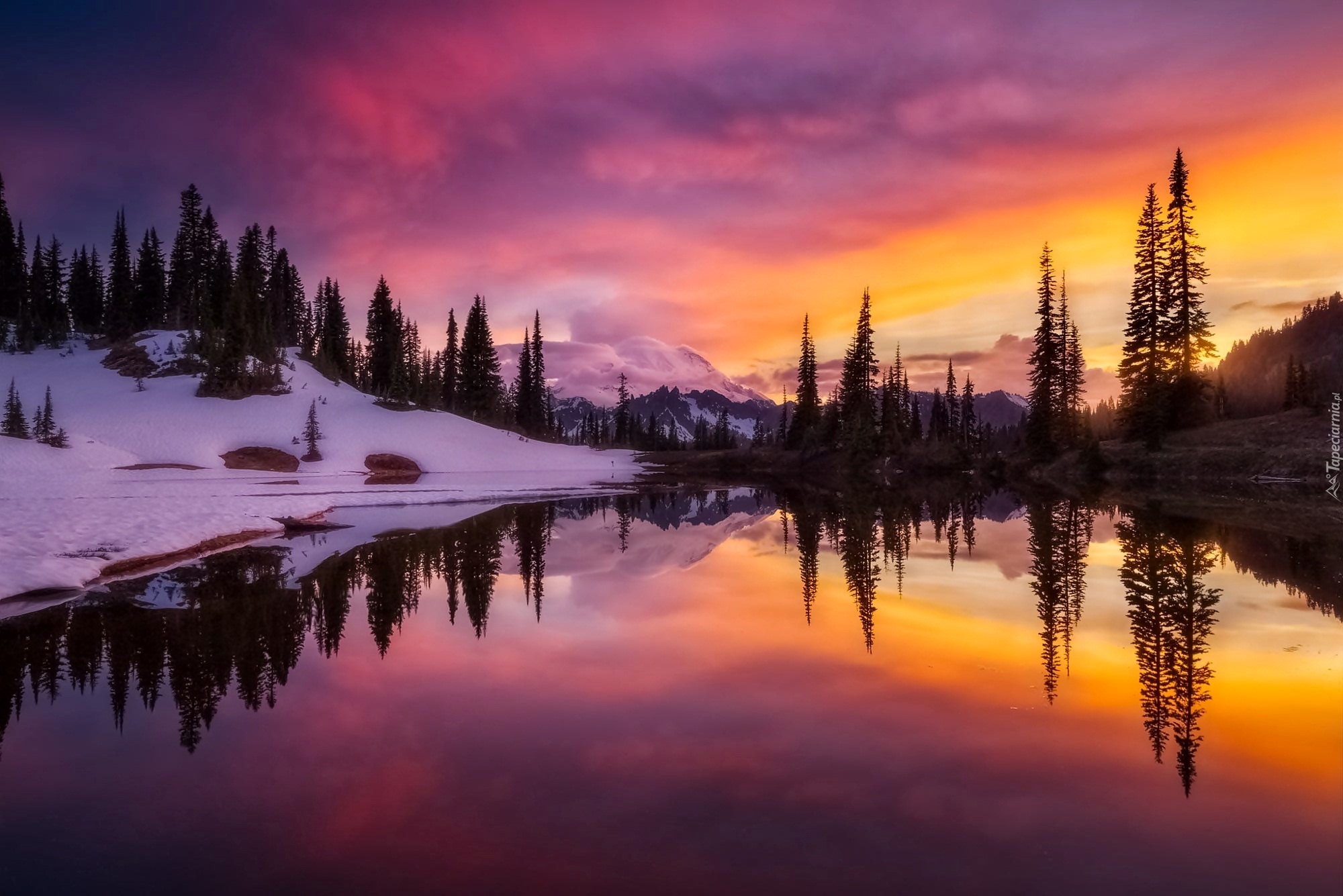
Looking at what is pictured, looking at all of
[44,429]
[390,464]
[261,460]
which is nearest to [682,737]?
[261,460]

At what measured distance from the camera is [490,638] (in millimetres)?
10430

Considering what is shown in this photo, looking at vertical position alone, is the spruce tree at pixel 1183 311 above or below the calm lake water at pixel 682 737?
above

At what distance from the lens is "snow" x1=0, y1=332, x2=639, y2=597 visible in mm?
17094

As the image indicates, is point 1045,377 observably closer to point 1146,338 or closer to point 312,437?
point 1146,338

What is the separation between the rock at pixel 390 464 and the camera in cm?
5939

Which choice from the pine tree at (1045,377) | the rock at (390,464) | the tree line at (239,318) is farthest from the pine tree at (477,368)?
the pine tree at (1045,377)

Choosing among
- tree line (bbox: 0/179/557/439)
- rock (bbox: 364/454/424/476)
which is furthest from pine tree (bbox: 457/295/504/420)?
rock (bbox: 364/454/424/476)

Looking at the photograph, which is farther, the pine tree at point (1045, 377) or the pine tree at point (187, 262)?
the pine tree at point (187, 262)

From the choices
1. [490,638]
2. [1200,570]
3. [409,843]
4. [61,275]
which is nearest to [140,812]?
[409,843]

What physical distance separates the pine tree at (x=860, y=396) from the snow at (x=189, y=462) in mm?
24924

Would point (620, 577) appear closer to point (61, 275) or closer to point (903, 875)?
point (903, 875)

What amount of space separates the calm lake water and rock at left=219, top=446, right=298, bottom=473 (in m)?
45.3

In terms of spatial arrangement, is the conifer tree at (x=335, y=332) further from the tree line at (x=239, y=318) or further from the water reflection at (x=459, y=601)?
the water reflection at (x=459, y=601)

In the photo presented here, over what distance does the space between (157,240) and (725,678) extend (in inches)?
4224
